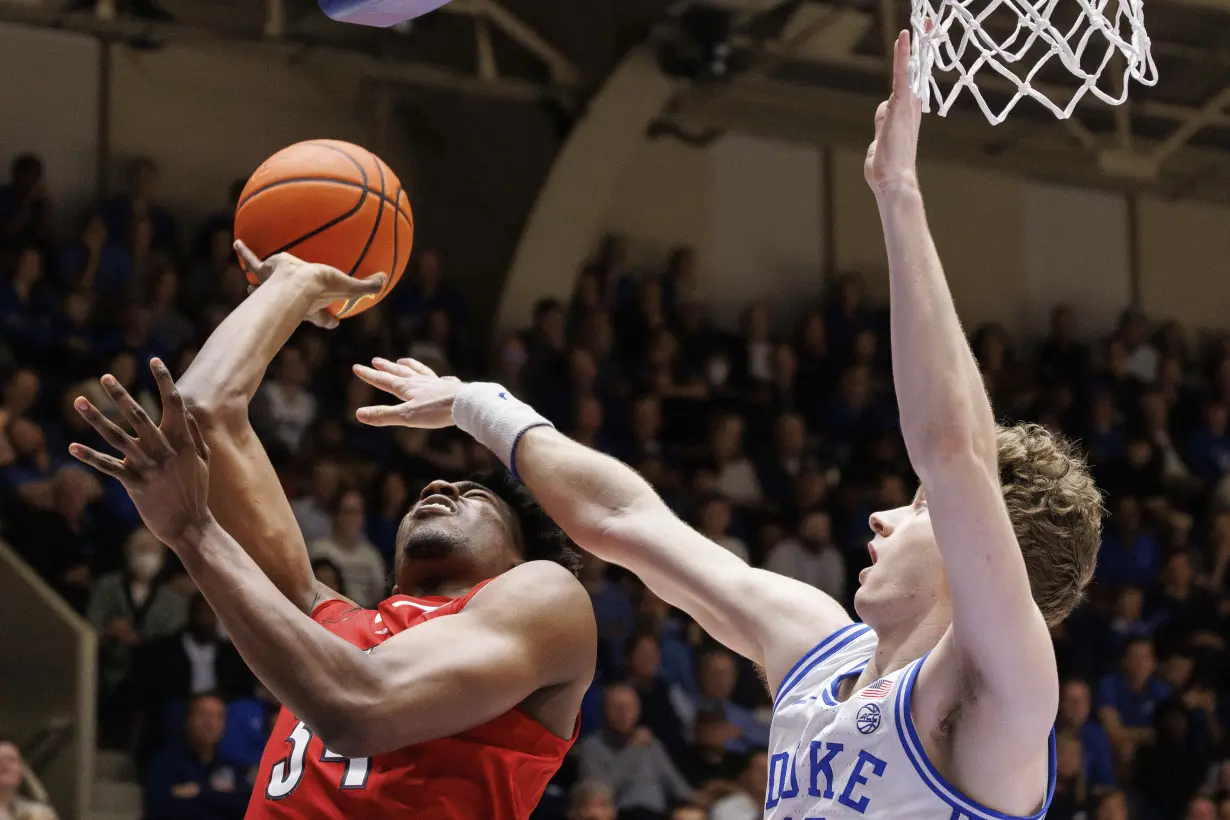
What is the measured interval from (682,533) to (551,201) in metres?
7.95

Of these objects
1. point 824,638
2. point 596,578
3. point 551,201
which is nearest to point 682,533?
point 824,638

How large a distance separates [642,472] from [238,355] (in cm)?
640

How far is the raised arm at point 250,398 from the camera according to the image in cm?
295

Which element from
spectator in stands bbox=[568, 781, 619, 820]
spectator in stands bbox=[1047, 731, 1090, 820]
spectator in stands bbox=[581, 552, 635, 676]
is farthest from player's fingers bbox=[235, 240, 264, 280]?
spectator in stands bbox=[1047, 731, 1090, 820]

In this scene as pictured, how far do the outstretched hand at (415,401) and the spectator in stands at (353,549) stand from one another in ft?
14.5

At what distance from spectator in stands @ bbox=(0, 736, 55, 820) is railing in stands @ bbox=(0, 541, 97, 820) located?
24.0 inches

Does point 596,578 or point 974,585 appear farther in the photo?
point 596,578

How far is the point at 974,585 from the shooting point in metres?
2.22

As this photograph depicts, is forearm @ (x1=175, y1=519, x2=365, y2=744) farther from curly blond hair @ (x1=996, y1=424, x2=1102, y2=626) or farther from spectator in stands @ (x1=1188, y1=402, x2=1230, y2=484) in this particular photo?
spectator in stands @ (x1=1188, y1=402, x2=1230, y2=484)

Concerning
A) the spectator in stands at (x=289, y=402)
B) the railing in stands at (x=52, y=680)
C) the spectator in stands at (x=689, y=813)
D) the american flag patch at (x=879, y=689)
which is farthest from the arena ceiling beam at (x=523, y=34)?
the american flag patch at (x=879, y=689)

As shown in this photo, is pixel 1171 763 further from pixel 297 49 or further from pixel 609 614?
pixel 297 49

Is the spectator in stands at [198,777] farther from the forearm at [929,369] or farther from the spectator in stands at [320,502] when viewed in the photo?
the forearm at [929,369]

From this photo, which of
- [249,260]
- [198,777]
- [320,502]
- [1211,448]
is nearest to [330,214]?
[249,260]

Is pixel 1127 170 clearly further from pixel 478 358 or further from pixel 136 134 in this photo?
pixel 136 134
